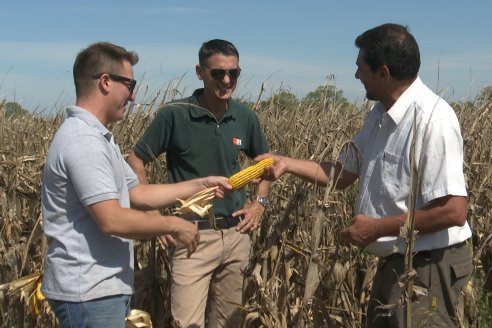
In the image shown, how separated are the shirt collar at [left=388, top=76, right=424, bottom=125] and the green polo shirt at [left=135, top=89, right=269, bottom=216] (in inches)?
51.8

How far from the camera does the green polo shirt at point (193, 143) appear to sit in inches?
181

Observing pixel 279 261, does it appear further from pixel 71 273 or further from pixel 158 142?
pixel 71 273

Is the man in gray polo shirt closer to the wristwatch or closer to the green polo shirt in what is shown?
the green polo shirt

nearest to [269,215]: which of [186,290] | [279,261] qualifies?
[279,261]

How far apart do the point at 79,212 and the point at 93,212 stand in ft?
0.45

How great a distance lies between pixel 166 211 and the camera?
5230 mm

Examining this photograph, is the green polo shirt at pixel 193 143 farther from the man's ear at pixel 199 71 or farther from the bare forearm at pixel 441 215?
the bare forearm at pixel 441 215

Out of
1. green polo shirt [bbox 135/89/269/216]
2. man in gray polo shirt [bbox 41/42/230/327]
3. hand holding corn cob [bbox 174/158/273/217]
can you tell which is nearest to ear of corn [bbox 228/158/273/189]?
hand holding corn cob [bbox 174/158/273/217]

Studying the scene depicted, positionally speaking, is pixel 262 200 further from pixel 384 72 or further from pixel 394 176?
pixel 384 72

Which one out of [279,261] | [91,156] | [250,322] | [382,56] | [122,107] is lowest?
[250,322]

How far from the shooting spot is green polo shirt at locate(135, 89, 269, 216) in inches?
181

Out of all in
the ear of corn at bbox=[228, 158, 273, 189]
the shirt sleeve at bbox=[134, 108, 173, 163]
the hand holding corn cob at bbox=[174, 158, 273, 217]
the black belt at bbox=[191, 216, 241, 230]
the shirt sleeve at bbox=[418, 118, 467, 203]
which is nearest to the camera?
the shirt sleeve at bbox=[418, 118, 467, 203]

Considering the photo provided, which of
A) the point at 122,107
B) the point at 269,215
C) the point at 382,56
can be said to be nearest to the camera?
the point at 122,107

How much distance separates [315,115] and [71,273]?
4.19m
